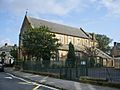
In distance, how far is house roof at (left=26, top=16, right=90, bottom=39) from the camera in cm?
7491

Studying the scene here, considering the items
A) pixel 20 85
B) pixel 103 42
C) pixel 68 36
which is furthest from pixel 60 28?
pixel 20 85

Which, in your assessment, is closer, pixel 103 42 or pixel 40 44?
pixel 40 44

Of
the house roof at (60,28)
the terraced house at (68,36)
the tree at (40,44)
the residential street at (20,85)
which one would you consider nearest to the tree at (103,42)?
the terraced house at (68,36)

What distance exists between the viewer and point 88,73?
24.3 meters

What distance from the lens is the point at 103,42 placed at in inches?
4542

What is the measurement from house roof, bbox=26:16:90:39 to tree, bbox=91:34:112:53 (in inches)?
888

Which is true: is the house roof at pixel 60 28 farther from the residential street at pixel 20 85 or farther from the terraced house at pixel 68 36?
the residential street at pixel 20 85

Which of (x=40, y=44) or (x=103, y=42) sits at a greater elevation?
(x=103, y=42)

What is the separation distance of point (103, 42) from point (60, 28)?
1497 inches

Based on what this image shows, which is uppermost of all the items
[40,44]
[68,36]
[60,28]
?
[60,28]

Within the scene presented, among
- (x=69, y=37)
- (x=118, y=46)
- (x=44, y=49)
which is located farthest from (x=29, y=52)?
(x=118, y=46)

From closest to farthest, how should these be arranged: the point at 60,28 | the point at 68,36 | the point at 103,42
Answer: the point at 68,36 < the point at 60,28 < the point at 103,42

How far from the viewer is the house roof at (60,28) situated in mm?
74912

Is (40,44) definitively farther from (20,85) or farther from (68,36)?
(68,36)
